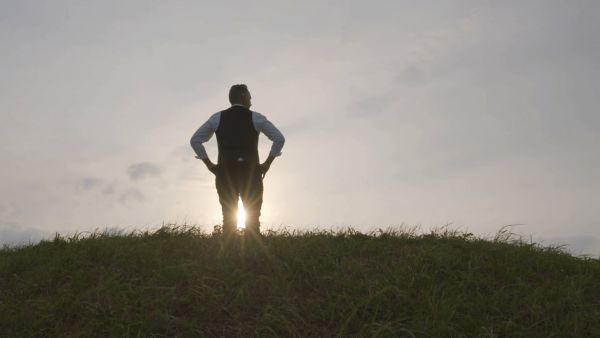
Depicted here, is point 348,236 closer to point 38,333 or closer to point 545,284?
point 545,284

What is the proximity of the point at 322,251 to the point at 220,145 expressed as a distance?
240 cm

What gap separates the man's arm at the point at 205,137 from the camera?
884 cm

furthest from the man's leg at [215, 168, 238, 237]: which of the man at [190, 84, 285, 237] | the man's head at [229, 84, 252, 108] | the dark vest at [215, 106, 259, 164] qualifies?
the man's head at [229, 84, 252, 108]

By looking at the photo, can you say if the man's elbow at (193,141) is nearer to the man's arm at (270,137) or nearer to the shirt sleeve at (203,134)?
the shirt sleeve at (203,134)

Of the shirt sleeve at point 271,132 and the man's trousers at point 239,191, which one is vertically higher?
the shirt sleeve at point 271,132

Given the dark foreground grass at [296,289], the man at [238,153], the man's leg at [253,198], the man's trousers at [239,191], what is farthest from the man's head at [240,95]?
the dark foreground grass at [296,289]

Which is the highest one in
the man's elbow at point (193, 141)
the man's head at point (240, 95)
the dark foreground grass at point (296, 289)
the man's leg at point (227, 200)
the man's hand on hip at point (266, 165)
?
the man's head at point (240, 95)

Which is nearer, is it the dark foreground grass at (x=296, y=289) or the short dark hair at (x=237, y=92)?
the dark foreground grass at (x=296, y=289)

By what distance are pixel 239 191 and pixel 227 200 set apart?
0.25m

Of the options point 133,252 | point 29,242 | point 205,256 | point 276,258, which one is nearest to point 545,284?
point 276,258

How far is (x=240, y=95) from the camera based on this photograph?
29.0ft

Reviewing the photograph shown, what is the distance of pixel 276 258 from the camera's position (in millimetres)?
→ 7750

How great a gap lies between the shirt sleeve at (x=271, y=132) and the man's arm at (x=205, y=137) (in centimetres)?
64

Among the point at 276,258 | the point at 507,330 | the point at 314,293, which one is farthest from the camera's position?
the point at 276,258
